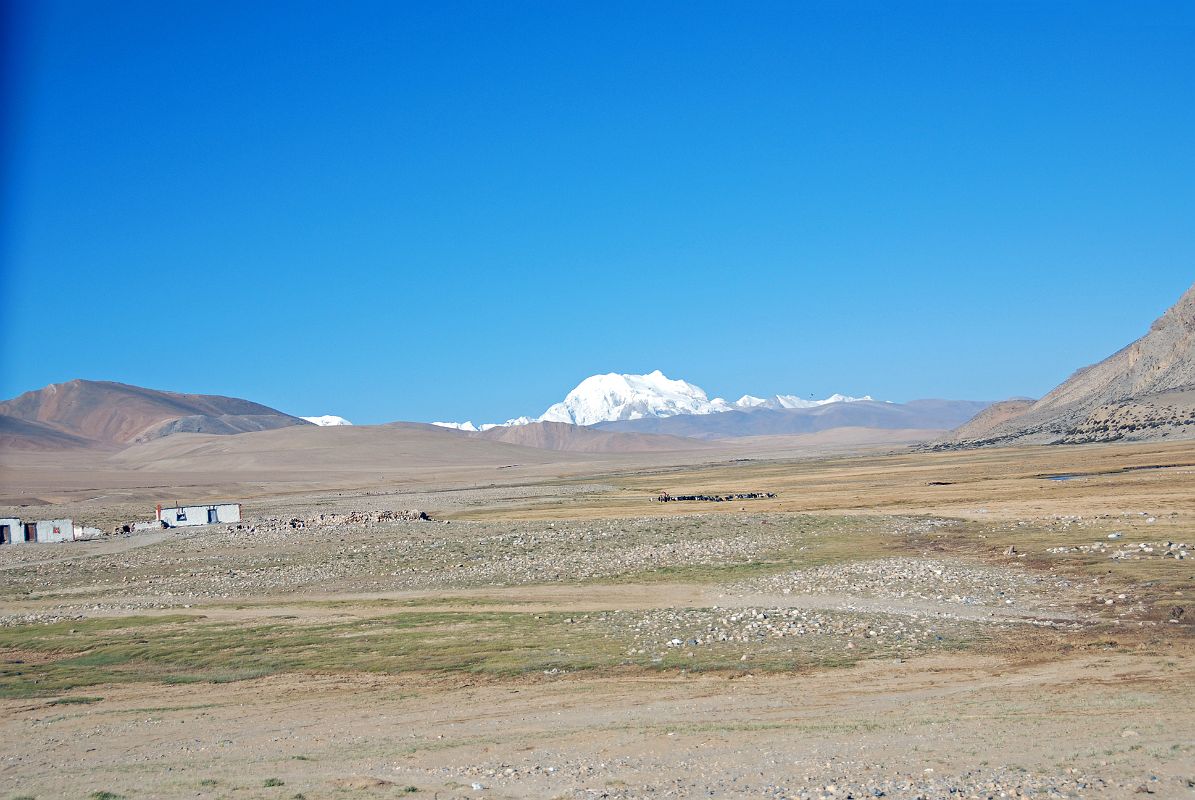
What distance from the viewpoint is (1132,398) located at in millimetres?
129375

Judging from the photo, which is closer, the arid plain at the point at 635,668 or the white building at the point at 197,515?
the arid plain at the point at 635,668

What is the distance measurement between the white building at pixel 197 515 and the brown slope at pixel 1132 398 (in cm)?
9027

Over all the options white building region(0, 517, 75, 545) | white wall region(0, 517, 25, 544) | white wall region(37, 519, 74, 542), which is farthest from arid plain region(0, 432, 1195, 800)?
white wall region(0, 517, 25, 544)

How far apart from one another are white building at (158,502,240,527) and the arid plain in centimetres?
2583

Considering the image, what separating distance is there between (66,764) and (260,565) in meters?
28.1

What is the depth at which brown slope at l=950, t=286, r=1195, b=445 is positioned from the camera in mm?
116312

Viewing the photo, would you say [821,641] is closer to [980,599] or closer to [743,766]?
[980,599]

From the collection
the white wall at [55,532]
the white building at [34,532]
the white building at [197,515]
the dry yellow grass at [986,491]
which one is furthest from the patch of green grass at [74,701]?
the white building at [197,515]

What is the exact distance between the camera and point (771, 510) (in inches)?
2366

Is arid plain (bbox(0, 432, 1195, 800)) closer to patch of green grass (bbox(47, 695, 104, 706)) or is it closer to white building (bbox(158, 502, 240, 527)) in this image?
patch of green grass (bbox(47, 695, 104, 706))

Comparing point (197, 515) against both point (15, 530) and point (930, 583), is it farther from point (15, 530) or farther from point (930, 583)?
point (930, 583)

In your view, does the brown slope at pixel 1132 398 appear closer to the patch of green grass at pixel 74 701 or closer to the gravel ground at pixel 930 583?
the gravel ground at pixel 930 583

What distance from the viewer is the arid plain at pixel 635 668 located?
13227 mm

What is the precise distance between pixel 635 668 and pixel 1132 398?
421 ft
